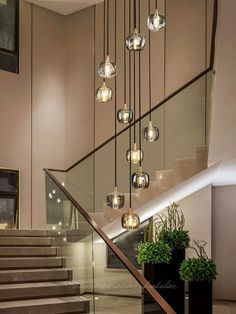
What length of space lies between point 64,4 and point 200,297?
7580 millimetres

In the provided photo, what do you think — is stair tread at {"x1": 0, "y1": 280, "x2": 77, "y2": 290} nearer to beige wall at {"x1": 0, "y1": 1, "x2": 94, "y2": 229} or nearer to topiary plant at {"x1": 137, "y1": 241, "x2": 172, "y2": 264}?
topiary plant at {"x1": 137, "y1": 241, "x2": 172, "y2": 264}

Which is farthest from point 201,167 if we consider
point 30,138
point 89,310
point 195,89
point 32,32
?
point 32,32

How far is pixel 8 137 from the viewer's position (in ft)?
41.5

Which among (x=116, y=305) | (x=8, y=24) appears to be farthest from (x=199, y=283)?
(x=8, y=24)

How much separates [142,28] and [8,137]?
3561 millimetres

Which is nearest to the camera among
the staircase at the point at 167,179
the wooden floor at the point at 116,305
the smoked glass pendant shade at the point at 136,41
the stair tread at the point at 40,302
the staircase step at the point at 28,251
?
the smoked glass pendant shade at the point at 136,41

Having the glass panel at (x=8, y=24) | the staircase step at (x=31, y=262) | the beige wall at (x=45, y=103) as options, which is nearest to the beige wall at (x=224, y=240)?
the beige wall at (x=45, y=103)

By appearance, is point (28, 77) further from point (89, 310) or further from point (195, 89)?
point (89, 310)

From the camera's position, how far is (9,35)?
1304 cm

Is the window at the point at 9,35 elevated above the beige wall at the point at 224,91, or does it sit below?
above

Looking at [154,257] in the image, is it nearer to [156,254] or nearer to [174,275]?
[156,254]

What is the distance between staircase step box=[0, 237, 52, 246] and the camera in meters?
9.21

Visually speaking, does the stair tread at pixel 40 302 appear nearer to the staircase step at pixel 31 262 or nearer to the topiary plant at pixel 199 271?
the staircase step at pixel 31 262

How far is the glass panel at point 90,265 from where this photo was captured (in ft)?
23.4
